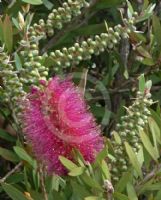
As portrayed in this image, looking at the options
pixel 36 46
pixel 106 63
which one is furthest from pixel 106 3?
pixel 36 46

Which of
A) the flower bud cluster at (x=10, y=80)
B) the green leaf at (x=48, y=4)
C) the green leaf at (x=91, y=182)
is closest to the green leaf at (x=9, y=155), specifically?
the flower bud cluster at (x=10, y=80)

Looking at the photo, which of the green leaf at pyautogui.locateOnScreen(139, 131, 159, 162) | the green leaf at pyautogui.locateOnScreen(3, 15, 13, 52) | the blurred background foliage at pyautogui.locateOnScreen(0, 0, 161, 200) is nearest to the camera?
the green leaf at pyautogui.locateOnScreen(139, 131, 159, 162)

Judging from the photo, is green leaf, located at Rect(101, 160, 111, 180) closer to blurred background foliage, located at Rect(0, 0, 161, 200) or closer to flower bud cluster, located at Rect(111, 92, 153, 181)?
flower bud cluster, located at Rect(111, 92, 153, 181)

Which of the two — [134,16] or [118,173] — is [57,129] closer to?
[118,173]

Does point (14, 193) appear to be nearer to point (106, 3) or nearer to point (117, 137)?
point (117, 137)

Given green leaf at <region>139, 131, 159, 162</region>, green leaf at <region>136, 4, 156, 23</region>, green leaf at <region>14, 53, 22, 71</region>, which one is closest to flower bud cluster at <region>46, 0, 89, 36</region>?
green leaf at <region>14, 53, 22, 71</region>

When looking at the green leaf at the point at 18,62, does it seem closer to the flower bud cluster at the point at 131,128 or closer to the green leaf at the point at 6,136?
the flower bud cluster at the point at 131,128
